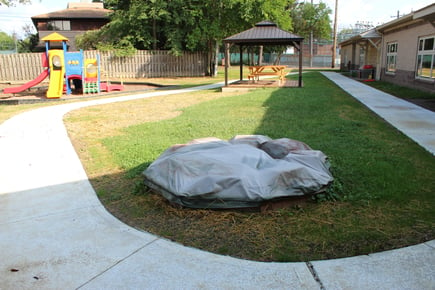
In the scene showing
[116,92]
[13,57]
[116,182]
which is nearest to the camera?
[116,182]

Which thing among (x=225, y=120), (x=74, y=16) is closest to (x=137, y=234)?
(x=225, y=120)

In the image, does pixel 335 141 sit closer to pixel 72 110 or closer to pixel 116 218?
pixel 116 218

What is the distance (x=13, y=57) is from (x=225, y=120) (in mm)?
21163

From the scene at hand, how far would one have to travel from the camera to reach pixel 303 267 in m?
2.94

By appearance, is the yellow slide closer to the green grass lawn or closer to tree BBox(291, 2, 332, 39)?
the green grass lawn

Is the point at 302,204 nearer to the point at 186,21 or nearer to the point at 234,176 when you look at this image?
the point at 234,176

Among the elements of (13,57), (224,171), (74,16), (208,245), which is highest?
(74,16)

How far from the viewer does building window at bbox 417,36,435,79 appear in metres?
14.4

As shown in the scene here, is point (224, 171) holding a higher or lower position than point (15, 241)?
higher

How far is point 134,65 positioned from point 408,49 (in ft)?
57.3

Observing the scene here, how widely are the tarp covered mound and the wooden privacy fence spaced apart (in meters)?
22.1

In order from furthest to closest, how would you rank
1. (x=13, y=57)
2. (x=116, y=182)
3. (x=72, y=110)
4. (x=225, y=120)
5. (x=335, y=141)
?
1. (x=13, y=57)
2. (x=72, y=110)
3. (x=225, y=120)
4. (x=335, y=141)
5. (x=116, y=182)

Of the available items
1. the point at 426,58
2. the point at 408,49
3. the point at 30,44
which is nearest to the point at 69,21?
the point at 30,44

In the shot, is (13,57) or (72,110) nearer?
(72,110)
